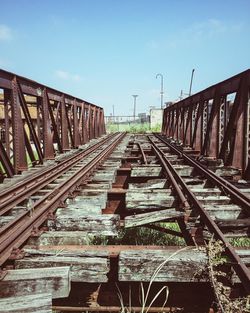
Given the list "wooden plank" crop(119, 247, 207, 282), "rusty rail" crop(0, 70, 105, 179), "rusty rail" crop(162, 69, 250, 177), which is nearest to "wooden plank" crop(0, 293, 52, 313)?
"wooden plank" crop(119, 247, 207, 282)

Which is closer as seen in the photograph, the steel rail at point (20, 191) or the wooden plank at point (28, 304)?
the wooden plank at point (28, 304)

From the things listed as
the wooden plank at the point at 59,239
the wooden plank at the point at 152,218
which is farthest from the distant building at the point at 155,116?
the wooden plank at the point at 59,239

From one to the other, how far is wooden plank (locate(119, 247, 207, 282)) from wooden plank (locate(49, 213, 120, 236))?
0.87 m

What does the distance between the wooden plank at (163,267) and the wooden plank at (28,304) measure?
2.38ft

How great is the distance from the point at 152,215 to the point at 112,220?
1.83ft

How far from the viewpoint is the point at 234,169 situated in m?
7.56

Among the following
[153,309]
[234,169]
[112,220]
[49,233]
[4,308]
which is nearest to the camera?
[4,308]

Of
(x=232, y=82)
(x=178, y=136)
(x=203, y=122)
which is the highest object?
(x=232, y=82)

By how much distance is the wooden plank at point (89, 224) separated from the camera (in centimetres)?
369

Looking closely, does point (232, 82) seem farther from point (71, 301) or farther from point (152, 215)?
point (71, 301)

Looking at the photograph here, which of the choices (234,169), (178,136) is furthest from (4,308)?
(178,136)

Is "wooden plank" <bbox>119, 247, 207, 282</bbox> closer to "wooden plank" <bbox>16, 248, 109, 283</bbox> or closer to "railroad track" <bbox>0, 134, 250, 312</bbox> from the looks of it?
"railroad track" <bbox>0, 134, 250, 312</bbox>

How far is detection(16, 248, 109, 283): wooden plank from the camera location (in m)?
2.68

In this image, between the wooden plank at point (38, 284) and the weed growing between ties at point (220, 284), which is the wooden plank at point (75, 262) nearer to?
the wooden plank at point (38, 284)
